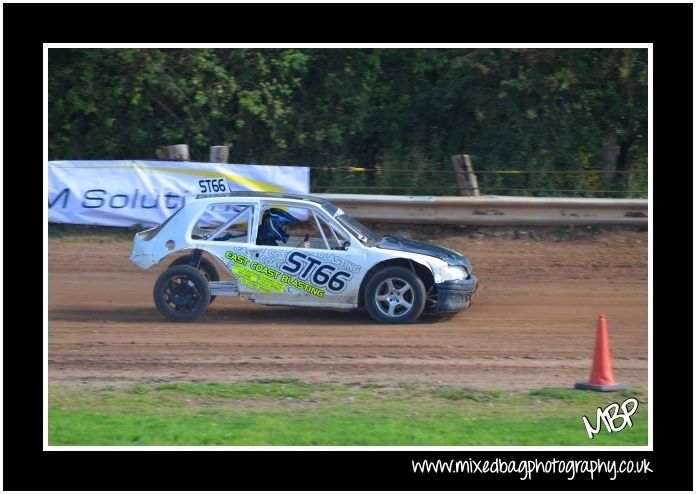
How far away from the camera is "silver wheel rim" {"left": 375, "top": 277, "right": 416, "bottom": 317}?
11.7 m

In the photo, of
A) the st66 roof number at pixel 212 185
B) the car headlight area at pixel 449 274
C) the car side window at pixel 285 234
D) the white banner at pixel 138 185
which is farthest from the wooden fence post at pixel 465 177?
the car side window at pixel 285 234

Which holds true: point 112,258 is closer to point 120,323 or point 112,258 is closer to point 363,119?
point 120,323

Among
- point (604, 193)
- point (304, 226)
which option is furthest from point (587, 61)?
point (304, 226)

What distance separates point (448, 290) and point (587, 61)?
9.28 m

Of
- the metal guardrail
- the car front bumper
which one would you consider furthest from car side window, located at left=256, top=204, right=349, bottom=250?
the metal guardrail

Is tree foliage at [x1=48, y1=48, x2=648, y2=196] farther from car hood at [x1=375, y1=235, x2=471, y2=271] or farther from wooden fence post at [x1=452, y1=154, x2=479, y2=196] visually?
car hood at [x1=375, y1=235, x2=471, y2=271]

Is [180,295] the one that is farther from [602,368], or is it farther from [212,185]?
[602,368]

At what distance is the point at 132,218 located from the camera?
55.3ft

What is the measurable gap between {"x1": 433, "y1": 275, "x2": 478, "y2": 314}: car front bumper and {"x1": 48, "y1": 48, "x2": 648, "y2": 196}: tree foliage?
719 cm

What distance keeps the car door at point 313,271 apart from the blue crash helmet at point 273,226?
0.07m

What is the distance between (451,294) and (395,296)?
0.67m

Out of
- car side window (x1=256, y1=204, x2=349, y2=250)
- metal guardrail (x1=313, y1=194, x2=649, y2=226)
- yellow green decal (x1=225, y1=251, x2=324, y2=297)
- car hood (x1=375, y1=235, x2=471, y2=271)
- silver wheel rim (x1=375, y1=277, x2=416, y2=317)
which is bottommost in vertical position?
silver wheel rim (x1=375, y1=277, x2=416, y2=317)

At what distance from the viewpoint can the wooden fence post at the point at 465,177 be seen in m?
17.3

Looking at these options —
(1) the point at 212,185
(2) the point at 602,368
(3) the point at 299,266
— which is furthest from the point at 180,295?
(2) the point at 602,368
